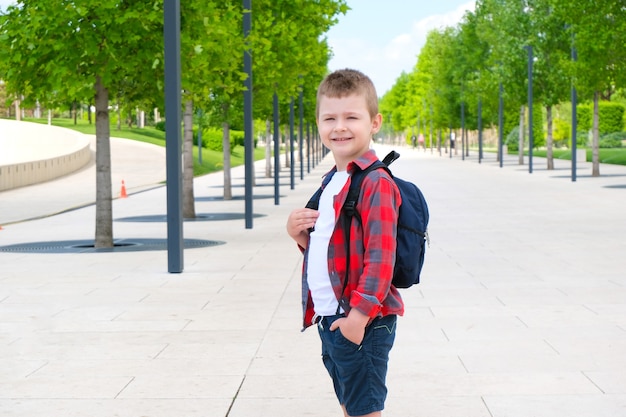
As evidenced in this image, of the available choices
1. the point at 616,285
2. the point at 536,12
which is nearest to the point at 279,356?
the point at 616,285

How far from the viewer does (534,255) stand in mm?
13828

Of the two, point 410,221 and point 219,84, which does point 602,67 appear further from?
point 410,221

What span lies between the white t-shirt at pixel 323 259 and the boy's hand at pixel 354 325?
13cm

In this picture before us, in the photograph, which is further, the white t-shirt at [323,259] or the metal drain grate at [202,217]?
the metal drain grate at [202,217]

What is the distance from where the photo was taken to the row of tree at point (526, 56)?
99.0ft

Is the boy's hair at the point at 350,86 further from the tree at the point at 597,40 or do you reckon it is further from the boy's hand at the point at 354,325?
the tree at the point at 597,40

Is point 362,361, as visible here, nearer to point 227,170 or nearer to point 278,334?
point 278,334

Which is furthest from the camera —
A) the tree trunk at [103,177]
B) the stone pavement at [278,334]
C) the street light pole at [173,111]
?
the tree trunk at [103,177]

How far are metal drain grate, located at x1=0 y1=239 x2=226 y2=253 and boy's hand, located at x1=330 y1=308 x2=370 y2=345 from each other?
1172 cm

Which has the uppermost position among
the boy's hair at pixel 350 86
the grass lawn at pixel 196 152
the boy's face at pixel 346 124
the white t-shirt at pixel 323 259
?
the boy's hair at pixel 350 86

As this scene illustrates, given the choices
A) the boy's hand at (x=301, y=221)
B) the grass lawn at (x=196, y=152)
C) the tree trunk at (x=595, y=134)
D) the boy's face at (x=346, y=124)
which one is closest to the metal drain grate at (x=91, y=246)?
the boy's hand at (x=301, y=221)

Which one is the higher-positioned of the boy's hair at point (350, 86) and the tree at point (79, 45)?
the tree at point (79, 45)

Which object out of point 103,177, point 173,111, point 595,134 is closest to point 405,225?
point 173,111

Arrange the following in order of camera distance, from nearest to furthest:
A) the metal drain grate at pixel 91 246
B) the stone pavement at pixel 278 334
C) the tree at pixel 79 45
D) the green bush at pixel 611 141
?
the stone pavement at pixel 278 334 < the tree at pixel 79 45 < the metal drain grate at pixel 91 246 < the green bush at pixel 611 141
